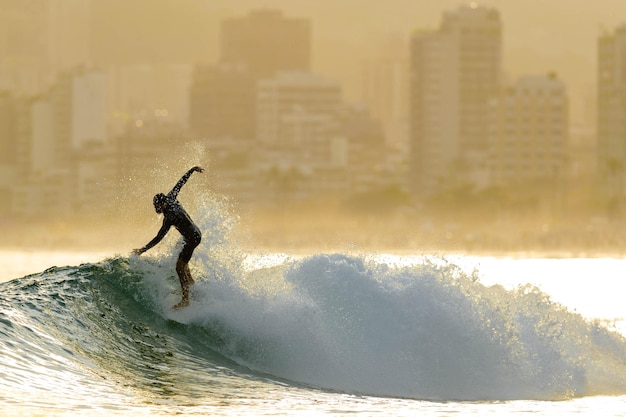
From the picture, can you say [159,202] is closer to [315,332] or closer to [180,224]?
[180,224]

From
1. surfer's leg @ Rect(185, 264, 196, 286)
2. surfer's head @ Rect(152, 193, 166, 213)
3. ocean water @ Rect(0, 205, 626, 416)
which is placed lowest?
ocean water @ Rect(0, 205, 626, 416)

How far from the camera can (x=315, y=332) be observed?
2236 cm

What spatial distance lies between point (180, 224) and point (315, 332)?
3.19 meters

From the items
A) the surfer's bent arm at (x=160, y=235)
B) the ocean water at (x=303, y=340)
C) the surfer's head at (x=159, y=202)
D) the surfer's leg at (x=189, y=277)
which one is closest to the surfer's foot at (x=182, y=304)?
the ocean water at (x=303, y=340)

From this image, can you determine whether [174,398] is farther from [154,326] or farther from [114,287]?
[114,287]

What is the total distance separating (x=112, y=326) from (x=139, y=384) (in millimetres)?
3010

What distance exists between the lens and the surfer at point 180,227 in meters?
23.1

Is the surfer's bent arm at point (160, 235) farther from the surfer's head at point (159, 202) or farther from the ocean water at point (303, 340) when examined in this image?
the ocean water at point (303, 340)

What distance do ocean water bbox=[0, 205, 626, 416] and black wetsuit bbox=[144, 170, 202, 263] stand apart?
792mm

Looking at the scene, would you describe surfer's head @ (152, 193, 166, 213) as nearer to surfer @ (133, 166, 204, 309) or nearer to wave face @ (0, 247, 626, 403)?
surfer @ (133, 166, 204, 309)

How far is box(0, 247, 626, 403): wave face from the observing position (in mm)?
21344

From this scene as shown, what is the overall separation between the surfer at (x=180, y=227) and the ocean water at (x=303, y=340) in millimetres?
459

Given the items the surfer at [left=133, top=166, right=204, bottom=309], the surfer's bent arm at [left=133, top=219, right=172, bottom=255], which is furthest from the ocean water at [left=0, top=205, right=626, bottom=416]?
the surfer's bent arm at [left=133, top=219, right=172, bottom=255]

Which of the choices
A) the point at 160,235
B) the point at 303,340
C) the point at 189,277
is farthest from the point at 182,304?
the point at 303,340
